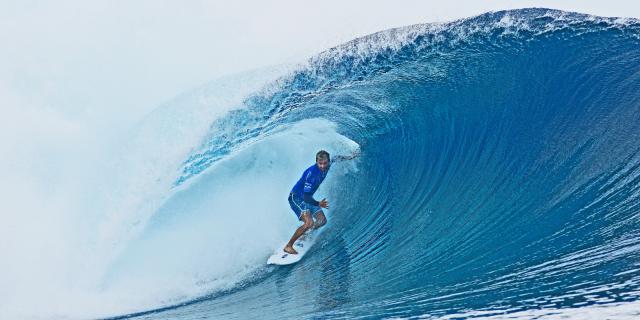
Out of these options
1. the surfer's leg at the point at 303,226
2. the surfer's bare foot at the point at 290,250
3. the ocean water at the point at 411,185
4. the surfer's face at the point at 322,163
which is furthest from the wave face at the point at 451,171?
the surfer's face at the point at 322,163

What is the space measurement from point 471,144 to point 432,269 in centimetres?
247

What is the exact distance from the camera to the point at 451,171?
Answer: 748cm

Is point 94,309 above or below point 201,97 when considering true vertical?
below

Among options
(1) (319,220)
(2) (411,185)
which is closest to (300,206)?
(1) (319,220)

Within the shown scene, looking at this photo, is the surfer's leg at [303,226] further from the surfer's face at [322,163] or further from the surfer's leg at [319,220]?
the surfer's face at [322,163]

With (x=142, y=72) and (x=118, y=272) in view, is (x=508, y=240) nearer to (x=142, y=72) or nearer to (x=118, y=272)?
(x=118, y=272)

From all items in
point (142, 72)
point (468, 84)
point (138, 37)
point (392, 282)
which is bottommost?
point (392, 282)

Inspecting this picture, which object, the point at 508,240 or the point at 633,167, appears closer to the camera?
the point at 508,240

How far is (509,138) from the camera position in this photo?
7.59 metres

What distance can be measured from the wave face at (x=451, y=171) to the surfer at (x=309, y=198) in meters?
0.32

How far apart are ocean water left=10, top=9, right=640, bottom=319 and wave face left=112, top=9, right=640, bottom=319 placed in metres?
0.02

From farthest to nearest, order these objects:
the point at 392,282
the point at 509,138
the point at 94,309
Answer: the point at 509,138 → the point at 94,309 → the point at 392,282

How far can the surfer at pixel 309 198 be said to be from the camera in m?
6.45

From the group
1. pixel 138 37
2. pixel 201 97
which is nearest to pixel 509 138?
pixel 201 97
